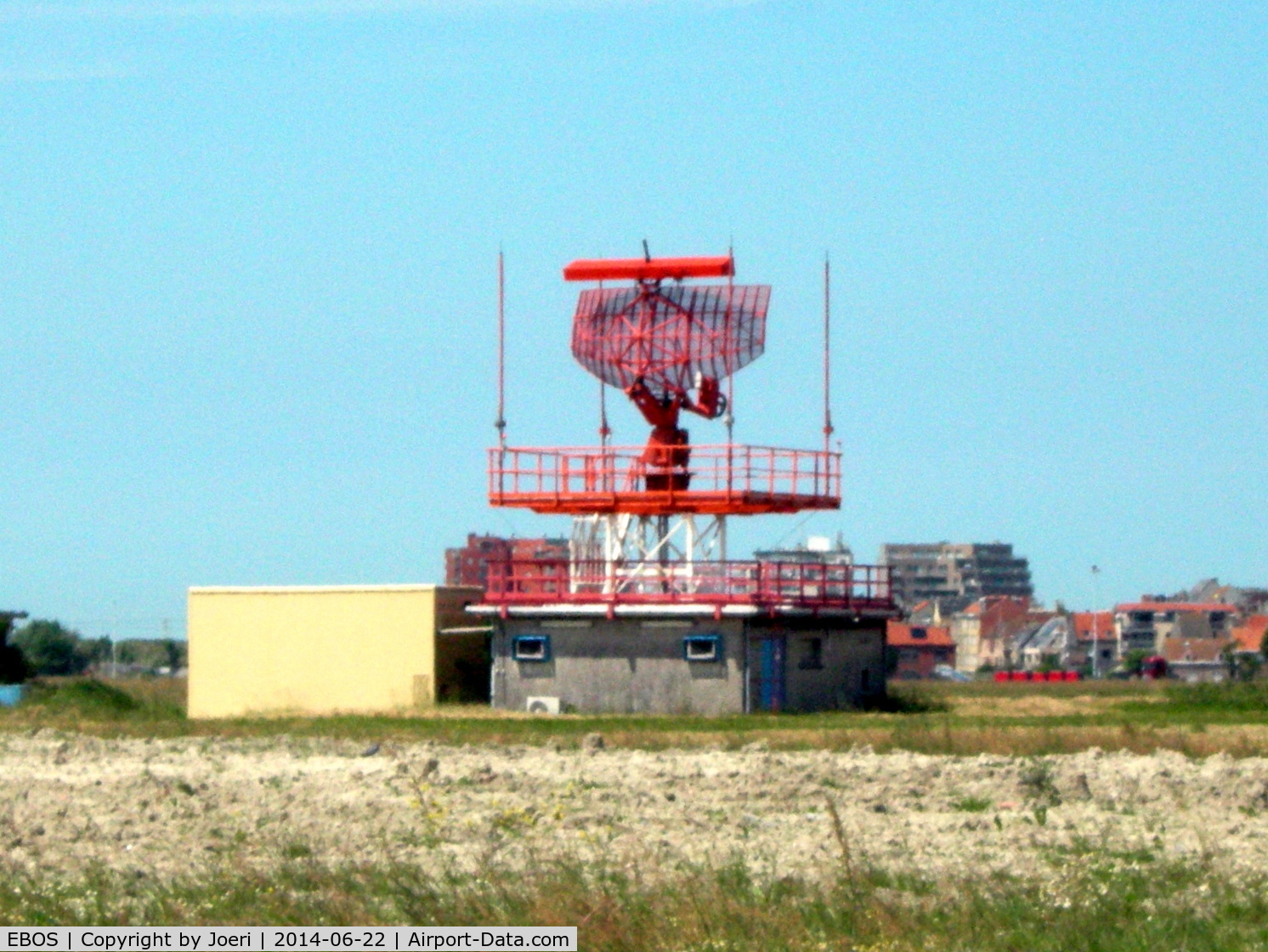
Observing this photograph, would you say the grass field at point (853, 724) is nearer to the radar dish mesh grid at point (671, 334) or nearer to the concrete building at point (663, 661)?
the concrete building at point (663, 661)

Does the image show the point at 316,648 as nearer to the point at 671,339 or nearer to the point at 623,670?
the point at 623,670

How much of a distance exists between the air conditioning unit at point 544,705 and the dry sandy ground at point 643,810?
11817 millimetres

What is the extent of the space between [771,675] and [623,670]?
106 inches

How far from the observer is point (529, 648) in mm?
42312

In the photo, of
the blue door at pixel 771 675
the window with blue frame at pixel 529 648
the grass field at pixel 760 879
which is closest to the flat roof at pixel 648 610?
the window with blue frame at pixel 529 648

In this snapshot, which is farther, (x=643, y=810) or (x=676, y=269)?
(x=676, y=269)

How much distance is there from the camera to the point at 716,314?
42.8 metres

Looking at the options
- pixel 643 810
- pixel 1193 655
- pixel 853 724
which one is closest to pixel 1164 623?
pixel 1193 655

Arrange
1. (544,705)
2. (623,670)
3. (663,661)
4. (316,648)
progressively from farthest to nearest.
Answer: (316,648) → (544,705) → (623,670) → (663,661)

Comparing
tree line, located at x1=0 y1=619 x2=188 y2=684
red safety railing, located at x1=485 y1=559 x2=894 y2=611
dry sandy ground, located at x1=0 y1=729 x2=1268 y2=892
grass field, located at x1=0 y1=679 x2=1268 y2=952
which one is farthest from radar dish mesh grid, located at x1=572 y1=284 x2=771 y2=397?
tree line, located at x1=0 y1=619 x2=188 y2=684

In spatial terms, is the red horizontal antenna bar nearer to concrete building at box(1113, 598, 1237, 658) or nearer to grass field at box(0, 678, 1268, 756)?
grass field at box(0, 678, 1268, 756)
